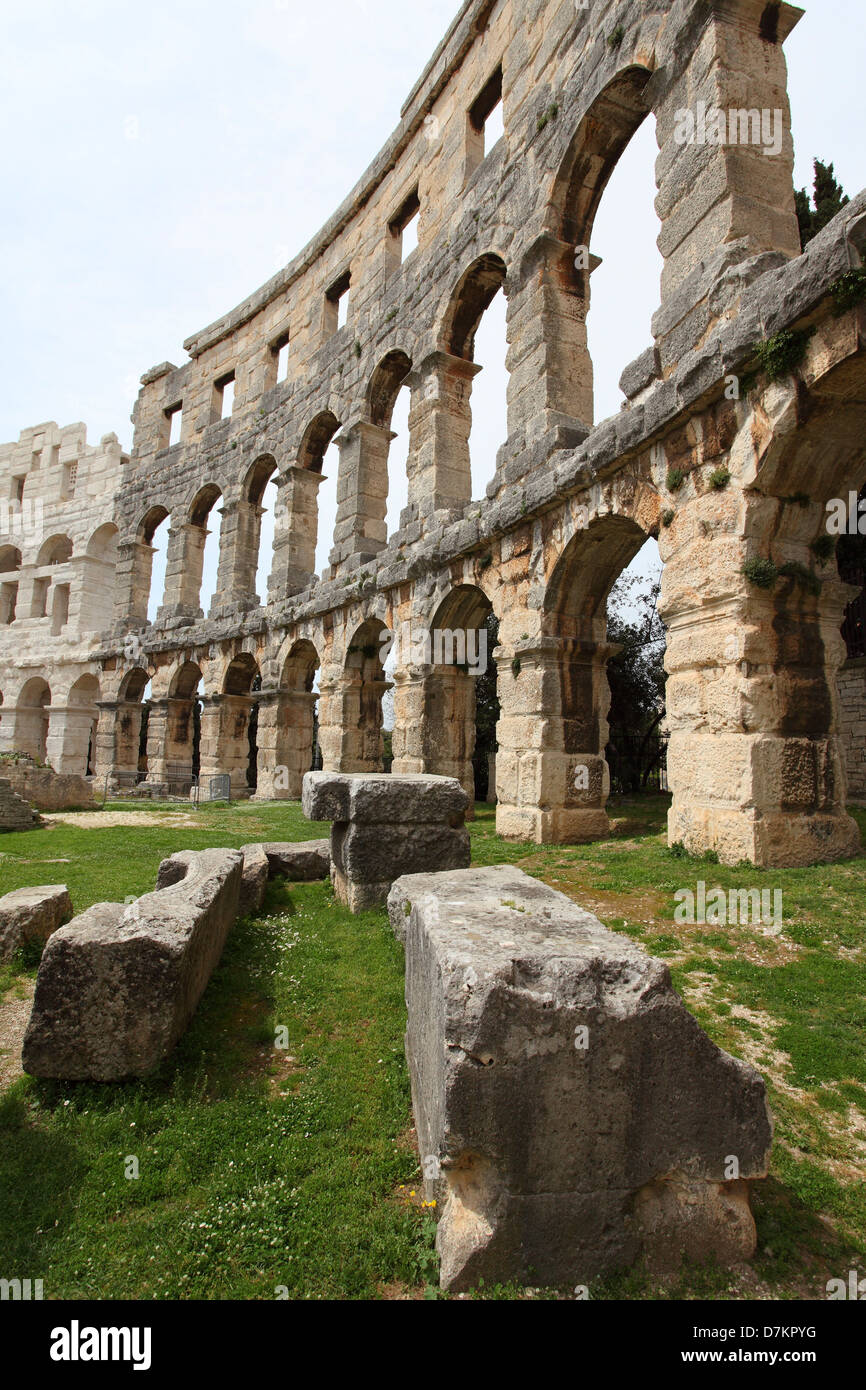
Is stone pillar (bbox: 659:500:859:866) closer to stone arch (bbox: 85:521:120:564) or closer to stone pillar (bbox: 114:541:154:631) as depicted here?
stone pillar (bbox: 114:541:154:631)

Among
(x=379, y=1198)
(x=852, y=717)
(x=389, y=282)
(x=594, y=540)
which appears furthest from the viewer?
(x=389, y=282)

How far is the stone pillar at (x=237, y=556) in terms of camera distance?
763 inches

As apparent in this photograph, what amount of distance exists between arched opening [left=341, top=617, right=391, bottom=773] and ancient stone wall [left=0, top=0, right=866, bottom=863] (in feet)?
0.19

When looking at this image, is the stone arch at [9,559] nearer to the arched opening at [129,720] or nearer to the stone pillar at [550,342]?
the arched opening at [129,720]

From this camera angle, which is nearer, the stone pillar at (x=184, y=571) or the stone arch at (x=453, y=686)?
the stone arch at (x=453, y=686)

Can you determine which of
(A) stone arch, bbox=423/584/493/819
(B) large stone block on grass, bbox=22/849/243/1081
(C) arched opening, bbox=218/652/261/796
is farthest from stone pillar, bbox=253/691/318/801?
(B) large stone block on grass, bbox=22/849/243/1081

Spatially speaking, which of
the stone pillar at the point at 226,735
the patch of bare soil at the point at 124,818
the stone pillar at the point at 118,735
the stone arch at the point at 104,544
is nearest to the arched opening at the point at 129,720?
the stone pillar at the point at 118,735

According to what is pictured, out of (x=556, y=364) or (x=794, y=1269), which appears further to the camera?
(x=556, y=364)

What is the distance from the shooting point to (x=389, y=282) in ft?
48.8

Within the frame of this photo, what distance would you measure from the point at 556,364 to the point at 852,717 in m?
8.32

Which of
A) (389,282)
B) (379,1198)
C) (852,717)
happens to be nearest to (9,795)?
(379,1198)

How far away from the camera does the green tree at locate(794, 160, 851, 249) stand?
13.8 meters

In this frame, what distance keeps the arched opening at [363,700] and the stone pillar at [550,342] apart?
5701 millimetres

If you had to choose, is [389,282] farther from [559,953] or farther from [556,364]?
[559,953]
